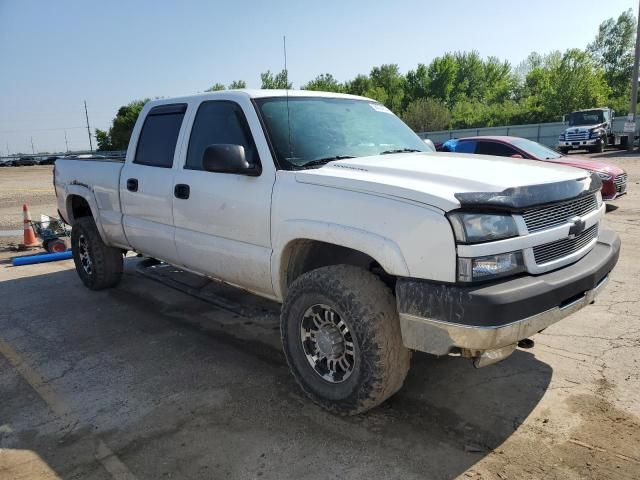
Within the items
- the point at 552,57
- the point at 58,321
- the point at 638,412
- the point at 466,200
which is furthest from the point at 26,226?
the point at 552,57

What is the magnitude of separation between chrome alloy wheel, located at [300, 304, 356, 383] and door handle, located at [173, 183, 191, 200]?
154cm

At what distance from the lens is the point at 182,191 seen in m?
4.14

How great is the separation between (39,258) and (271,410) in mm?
6043

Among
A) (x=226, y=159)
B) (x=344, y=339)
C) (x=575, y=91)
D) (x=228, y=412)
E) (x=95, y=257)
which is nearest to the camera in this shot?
(x=344, y=339)

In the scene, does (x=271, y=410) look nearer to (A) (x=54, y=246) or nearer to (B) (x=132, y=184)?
(B) (x=132, y=184)

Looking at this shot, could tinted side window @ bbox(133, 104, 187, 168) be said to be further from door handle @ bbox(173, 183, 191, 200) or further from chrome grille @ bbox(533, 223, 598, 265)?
chrome grille @ bbox(533, 223, 598, 265)

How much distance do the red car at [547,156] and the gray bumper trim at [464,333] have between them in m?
7.94

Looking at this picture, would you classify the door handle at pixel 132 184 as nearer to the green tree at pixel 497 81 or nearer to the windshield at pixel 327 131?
the windshield at pixel 327 131

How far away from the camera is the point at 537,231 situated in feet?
9.02

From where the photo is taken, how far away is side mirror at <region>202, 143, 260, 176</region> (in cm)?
338

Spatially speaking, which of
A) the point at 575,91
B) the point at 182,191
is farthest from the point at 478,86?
the point at 182,191

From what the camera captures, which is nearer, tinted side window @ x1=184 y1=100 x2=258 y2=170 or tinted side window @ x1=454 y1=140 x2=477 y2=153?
tinted side window @ x1=184 y1=100 x2=258 y2=170

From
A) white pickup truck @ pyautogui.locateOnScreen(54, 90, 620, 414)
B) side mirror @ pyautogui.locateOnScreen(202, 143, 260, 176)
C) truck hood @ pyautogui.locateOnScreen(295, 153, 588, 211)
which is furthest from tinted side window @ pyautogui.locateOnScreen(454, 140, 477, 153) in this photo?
Answer: side mirror @ pyautogui.locateOnScreen(202, 143, 260, 176)

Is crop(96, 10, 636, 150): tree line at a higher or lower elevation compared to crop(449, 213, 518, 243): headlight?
higher
